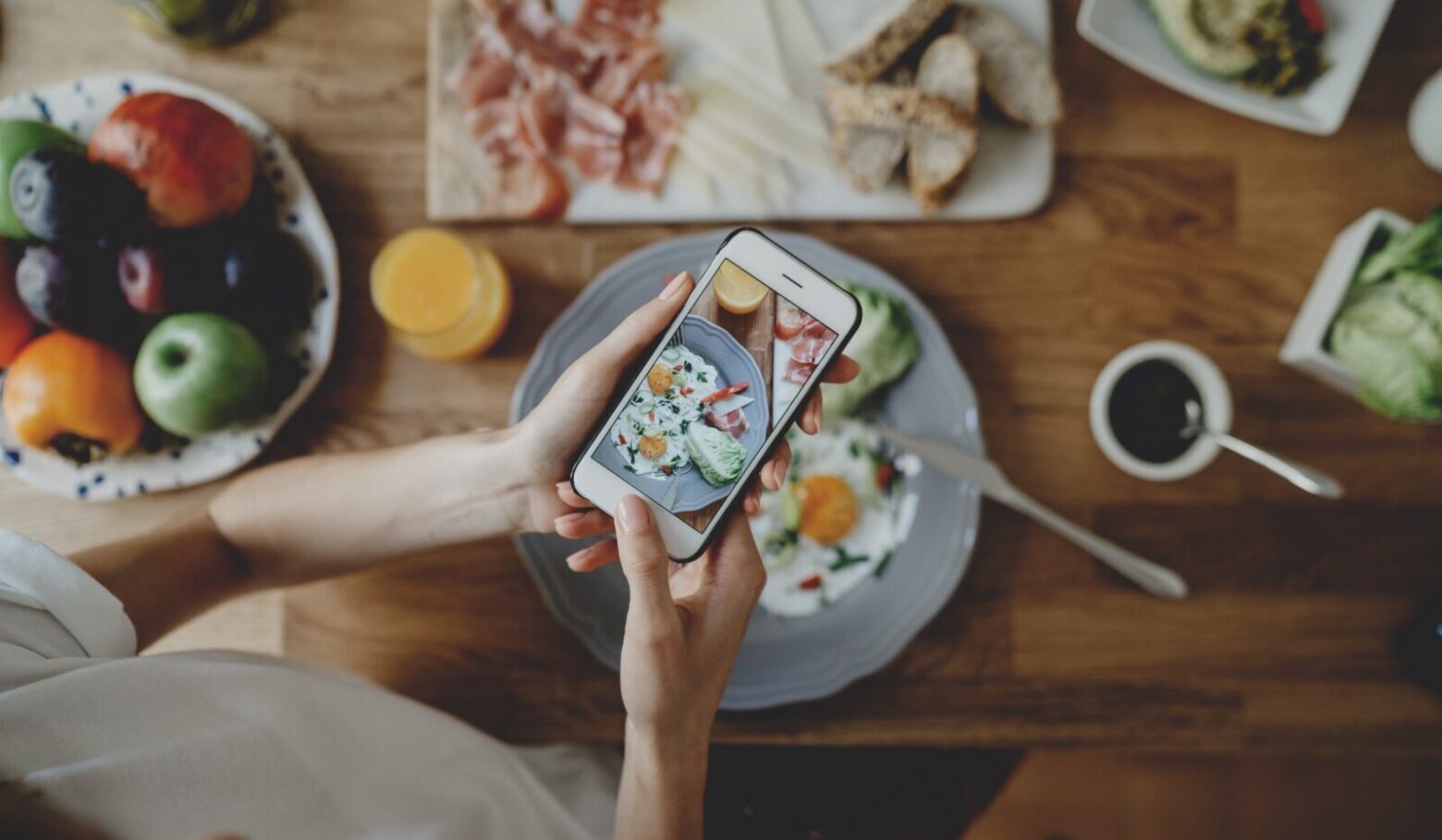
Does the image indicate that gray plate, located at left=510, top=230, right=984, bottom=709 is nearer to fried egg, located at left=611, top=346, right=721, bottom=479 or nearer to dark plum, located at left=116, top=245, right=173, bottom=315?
fried egg, located at left=611, top=346, right=721, bottom=479

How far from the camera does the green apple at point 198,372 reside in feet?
3.33

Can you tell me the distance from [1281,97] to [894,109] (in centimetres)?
53

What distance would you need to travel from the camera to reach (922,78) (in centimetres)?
114

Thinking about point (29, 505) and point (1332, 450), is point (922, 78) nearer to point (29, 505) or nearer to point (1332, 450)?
point (1332, 450)

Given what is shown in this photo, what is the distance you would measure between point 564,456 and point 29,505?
0.79 meters

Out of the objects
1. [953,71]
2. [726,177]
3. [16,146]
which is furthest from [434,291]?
[953,71]

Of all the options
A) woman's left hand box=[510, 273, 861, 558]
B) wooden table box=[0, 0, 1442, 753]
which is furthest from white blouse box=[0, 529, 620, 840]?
woman's left hand box=[510, 273, 861, 558]

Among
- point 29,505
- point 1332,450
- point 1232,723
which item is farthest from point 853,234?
point 29,505

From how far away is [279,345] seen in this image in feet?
3.70

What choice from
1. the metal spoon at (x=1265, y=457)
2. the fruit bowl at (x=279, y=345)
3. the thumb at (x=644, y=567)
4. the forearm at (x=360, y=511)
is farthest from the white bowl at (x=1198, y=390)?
the fruit bowl at (x=279, y=345)

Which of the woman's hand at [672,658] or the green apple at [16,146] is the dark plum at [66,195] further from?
the woman's hand at [672,658]

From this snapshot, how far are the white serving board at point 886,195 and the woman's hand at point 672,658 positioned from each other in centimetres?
48

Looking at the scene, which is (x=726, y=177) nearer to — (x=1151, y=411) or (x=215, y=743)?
(x=1151, y=411)

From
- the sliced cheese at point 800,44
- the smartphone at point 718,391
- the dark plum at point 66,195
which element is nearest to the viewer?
the smartphone at point 718,391
